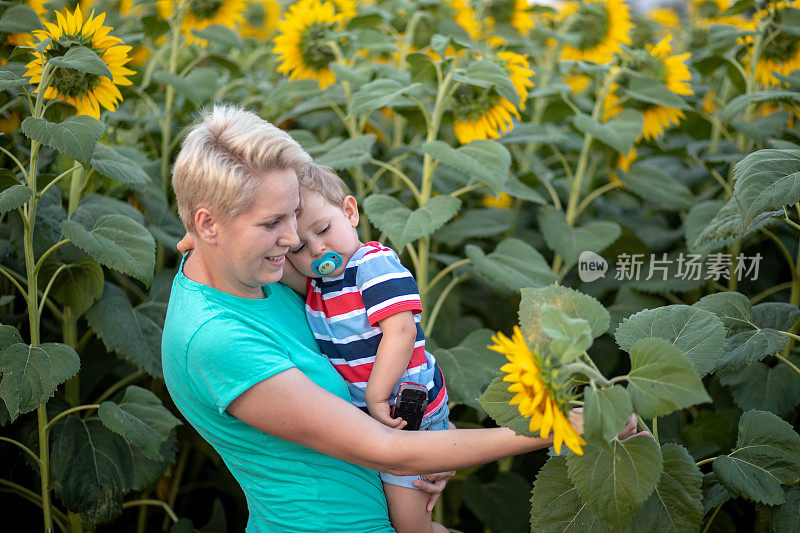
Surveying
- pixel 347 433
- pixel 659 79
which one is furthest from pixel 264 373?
pixel 659 79

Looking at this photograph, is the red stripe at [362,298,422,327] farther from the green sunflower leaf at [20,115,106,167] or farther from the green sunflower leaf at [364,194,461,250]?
the green sunflower leaf at [20,115,106,167]

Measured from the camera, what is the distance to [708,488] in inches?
59.1

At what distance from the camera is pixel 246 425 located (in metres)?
1.29

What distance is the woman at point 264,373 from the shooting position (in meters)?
1.21

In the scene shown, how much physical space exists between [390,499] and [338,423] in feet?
1.03

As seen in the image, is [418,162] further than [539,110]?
No

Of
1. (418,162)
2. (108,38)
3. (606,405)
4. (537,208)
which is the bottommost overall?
(537,208)

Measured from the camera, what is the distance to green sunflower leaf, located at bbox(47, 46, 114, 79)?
160 centimetres

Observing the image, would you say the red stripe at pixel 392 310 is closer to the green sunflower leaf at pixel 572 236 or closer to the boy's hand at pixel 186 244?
the boy's hand at pixel 186 244

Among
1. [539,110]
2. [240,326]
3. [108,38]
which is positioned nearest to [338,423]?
[240,326]

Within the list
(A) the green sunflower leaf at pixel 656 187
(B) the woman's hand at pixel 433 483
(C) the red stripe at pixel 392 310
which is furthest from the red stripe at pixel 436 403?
(A) the green sunflower leaf at pixel 656 187

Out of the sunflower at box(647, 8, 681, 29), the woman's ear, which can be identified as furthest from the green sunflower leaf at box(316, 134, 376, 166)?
the sunflower at box(647, 8, 681, 29)

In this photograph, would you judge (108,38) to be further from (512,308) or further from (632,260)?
(632,260)

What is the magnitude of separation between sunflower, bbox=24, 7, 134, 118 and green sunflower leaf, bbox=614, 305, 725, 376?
4.18 ft
